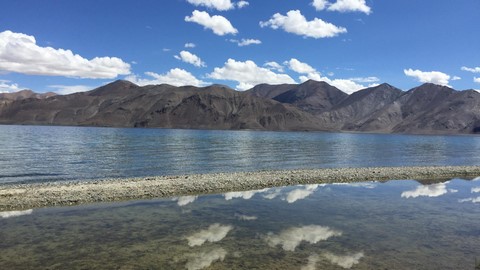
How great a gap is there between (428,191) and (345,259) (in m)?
23.7

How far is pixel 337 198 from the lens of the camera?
31.4 metres

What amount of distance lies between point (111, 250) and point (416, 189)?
3041 centimetres

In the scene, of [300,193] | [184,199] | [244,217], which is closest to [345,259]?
[244,217]

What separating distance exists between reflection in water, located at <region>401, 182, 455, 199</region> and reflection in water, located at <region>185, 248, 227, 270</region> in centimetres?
2166

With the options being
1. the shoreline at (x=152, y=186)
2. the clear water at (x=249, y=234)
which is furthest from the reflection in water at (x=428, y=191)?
the shoreline at (x=152, y=186)

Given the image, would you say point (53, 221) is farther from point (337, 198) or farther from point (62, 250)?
point (337, 198)

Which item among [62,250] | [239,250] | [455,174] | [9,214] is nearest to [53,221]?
[9,214]

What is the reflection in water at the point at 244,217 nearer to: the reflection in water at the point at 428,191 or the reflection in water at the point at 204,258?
the reflection in water at the point at 204,258

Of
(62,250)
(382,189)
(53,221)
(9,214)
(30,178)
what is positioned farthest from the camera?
(30,178)

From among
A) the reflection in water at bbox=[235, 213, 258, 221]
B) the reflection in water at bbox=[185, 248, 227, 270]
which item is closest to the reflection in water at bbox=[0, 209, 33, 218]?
the reflection in water at bbox=[235, 213, 258, 221]

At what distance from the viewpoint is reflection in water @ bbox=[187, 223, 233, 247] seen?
18.9 metres

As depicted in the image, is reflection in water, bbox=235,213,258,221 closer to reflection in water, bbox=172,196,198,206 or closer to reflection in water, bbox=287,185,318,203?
reflection in water, bbox=172,196,198,206

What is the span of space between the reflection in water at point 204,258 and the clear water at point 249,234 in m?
0.05

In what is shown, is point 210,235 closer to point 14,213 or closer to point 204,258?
point 204,258
